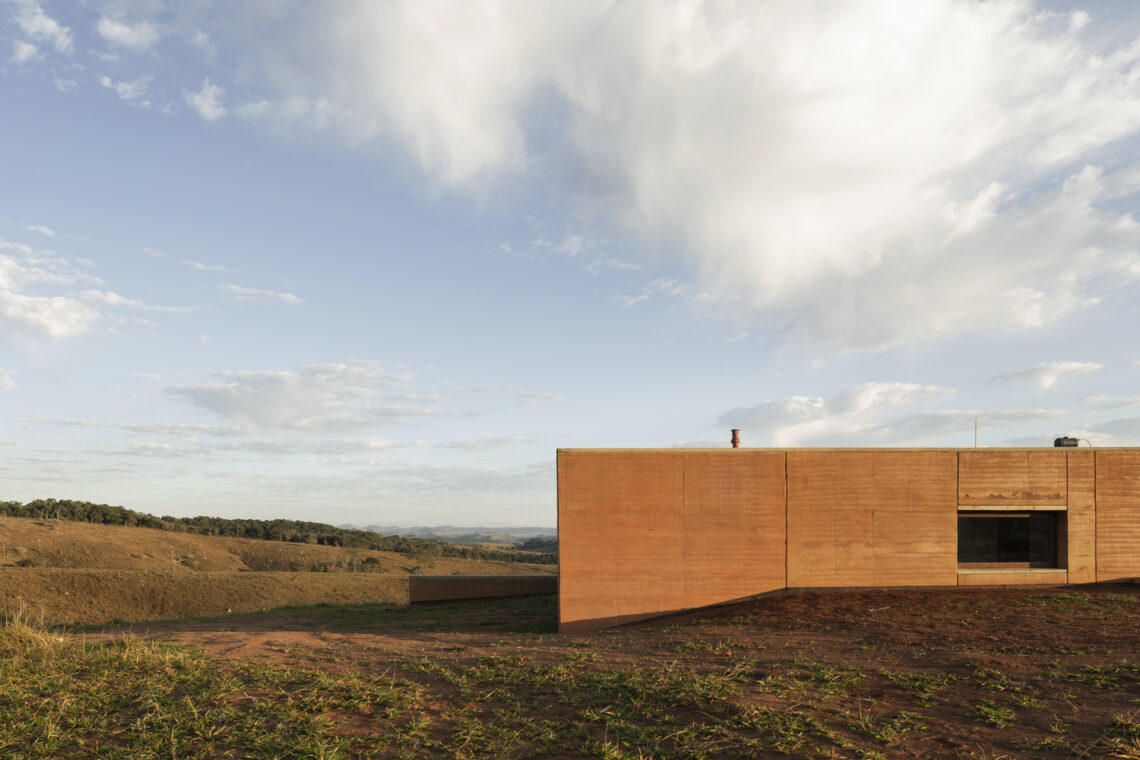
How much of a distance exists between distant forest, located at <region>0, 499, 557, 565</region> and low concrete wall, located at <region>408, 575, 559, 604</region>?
2959 cm

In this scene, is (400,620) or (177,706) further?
(400,620)

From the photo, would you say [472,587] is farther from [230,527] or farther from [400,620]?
[230,527]

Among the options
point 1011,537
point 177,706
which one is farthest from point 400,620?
point 1011,537

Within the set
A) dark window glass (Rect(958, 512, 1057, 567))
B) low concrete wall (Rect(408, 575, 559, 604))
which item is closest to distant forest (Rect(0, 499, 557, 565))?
low concrete wall (Rect(408, 575, 559, 604))

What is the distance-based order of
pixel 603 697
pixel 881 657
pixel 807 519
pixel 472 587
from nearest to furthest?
pixel 603 697, pixel 881 657, pixel 807 519, pixel 472 587

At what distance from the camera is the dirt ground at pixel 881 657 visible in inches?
232

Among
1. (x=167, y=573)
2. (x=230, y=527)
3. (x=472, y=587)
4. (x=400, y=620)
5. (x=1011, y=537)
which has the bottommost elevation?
(x=230, y=527)

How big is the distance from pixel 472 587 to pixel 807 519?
41.9ft

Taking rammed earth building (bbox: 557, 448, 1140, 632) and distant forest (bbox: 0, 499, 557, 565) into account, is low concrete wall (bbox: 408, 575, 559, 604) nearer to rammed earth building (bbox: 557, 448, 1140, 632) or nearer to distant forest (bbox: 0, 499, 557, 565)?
rammed earth building (bbox: 557, 448, 1140, 632)

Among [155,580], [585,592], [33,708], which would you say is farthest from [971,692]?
[155,580]

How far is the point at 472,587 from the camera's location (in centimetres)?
2216

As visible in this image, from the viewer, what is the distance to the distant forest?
49.0m

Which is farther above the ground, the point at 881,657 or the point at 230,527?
the point at 881,657

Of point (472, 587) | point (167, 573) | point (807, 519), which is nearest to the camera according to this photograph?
point (807, 519)
